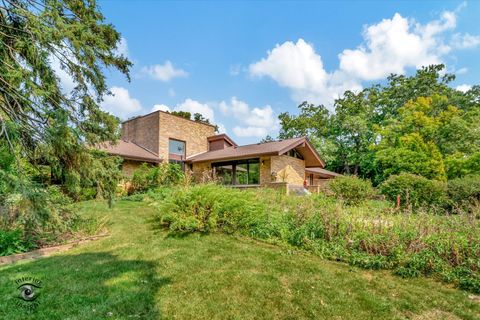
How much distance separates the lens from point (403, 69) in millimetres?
27906

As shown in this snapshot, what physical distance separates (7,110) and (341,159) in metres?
30.6

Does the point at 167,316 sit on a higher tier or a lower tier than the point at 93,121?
lower

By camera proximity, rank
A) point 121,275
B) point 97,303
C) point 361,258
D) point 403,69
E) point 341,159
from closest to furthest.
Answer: point 97,303, point 121,275, point 361,258, point 403,69, point 341,159

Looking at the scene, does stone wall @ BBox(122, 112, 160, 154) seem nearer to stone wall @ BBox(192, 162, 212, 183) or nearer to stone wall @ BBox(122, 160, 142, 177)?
stone wall @ BBox(122, 160, 142, 177)

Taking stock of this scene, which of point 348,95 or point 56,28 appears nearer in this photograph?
point 56,28

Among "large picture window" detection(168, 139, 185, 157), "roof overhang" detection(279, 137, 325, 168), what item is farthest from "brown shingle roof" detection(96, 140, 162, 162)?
"roof overhang" detection(279, 137, 325, 168)

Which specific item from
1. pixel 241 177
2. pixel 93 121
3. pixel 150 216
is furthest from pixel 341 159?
pixel 93 121

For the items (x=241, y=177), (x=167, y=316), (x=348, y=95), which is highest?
(x=348, y=95)

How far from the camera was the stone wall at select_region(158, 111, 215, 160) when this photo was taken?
1910 cm

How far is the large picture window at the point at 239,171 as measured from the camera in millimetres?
17859

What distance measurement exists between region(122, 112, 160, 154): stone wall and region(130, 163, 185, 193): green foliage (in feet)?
11.8

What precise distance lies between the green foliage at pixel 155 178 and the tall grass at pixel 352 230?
8.10m

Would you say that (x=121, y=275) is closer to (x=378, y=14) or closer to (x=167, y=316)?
(x=167, y=316)

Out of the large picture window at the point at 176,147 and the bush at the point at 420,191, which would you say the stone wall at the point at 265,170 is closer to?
the large picture window at the point at 176,147
